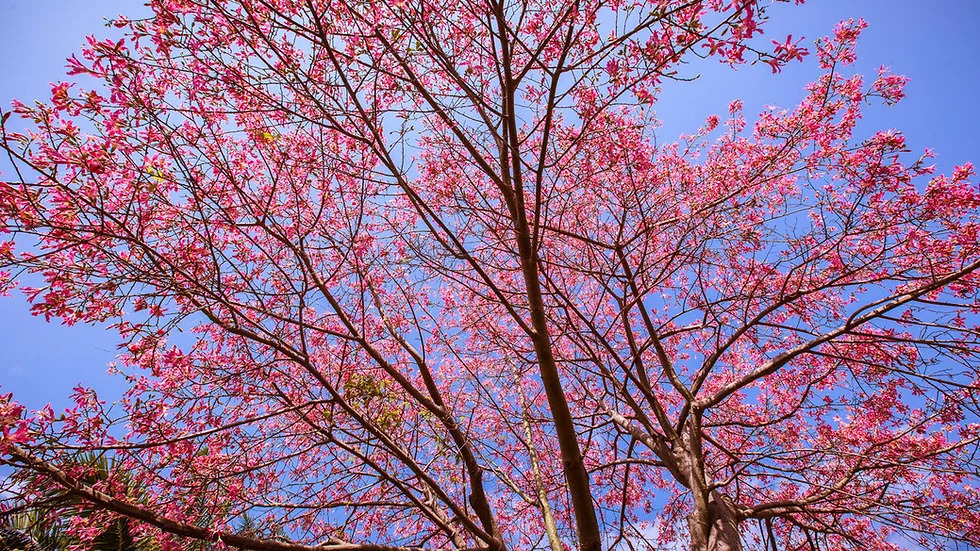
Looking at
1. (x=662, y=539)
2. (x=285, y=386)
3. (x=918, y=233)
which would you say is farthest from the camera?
(x=662, y=539)

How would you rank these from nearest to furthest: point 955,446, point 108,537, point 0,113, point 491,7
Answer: point 0,113 → point 491,7 → point 955,446 → point 108,537

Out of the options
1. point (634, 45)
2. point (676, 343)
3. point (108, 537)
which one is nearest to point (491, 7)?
point (634, 45)

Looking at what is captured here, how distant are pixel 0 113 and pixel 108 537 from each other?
6299 mm

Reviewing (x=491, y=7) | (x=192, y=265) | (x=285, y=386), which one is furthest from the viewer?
(x=285, y=386)

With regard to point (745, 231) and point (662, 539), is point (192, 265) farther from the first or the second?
point (662, 539)

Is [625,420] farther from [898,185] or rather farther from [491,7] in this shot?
[491,7]

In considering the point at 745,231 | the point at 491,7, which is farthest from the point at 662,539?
the point at 491,7

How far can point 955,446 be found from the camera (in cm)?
441

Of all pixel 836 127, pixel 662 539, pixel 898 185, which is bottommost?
pixel 662 539

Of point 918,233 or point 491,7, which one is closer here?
point 491,7

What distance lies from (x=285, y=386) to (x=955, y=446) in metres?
6.99

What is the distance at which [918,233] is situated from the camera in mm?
4945

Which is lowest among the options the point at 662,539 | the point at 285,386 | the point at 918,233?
the point at 662,539

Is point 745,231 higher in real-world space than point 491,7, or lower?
higher
